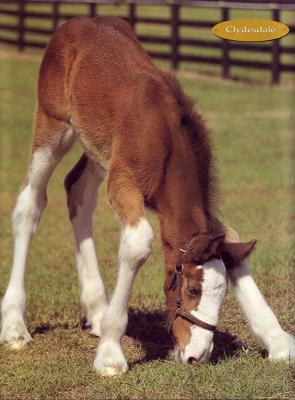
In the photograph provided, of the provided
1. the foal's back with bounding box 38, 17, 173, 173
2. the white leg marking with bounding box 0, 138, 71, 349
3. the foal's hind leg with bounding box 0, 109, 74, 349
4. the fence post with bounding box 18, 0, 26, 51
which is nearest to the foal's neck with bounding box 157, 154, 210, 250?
the foal's back with bounding box 38, 17, 173, 173

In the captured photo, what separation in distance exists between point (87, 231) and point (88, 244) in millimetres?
116

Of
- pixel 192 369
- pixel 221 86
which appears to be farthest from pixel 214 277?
pixel 221 86

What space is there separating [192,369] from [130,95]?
1.88 metres

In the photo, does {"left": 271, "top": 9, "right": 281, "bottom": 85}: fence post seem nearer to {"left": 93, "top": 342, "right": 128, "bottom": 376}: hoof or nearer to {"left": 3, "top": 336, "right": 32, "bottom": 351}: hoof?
{"left": 3, "top": 336, "right": 32, "bottom": 351}: hoof

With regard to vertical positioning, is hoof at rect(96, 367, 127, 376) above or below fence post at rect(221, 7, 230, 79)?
above

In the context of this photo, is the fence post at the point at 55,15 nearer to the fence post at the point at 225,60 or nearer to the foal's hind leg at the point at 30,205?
the fence post at the point at 225,60

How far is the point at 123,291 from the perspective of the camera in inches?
217

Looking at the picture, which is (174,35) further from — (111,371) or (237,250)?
(111,371)

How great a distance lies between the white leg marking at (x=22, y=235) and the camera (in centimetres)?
652

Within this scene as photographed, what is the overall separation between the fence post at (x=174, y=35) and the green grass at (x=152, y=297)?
22.8 feet

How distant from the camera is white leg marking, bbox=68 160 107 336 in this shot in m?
6.81

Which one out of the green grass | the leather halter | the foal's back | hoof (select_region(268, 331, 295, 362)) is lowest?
the green grass

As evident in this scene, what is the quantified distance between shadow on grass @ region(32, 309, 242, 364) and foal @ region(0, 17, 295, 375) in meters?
0.25

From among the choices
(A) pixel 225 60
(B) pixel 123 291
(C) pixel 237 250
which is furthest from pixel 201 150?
(A) pixel 225 60
